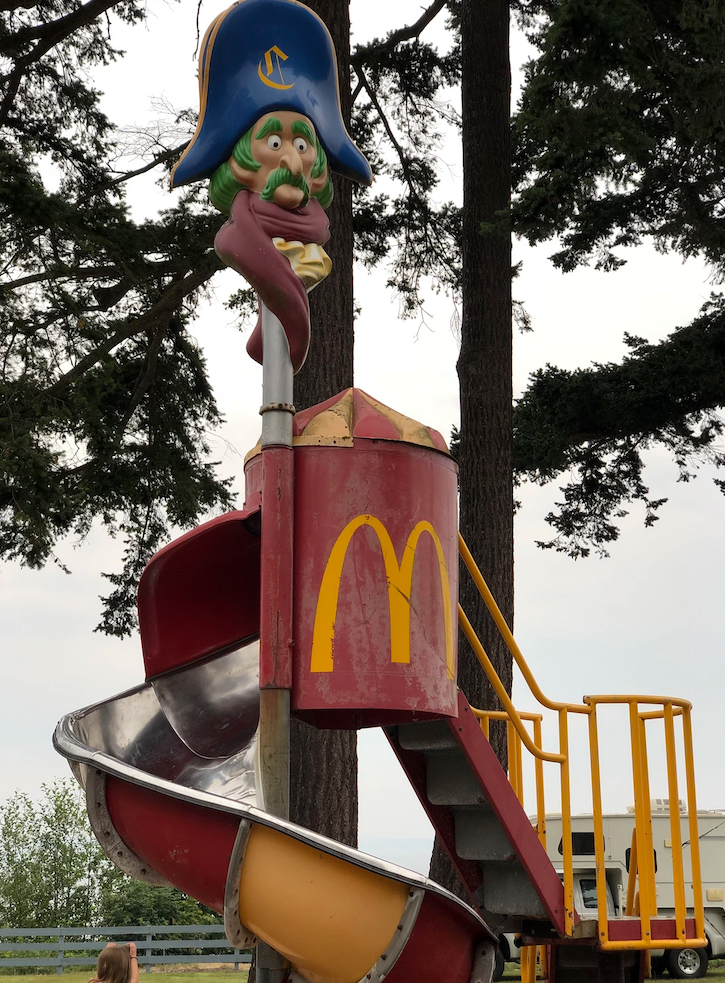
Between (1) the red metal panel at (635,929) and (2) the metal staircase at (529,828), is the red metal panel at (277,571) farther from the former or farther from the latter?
(1) the red metal panel at (635,929)

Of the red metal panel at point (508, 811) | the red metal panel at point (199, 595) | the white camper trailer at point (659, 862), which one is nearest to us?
the red metal panel at point (199, 595)

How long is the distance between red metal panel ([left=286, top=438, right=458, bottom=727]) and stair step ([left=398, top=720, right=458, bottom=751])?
0.81 m

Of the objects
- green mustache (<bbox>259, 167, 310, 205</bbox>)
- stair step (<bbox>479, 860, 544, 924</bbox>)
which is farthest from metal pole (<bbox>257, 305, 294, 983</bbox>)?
stair step (<bbox>479, 860, 544, 924</bbox>)

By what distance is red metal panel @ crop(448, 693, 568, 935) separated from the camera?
546cm

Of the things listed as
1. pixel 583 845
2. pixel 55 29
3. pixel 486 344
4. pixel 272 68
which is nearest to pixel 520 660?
pixel 272 68

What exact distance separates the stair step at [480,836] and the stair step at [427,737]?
49cm

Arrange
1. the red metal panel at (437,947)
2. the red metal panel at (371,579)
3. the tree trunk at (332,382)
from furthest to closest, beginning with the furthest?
1. the tree trunk at (332,382)
2. the red metal panel at (437,947)
3. the red metal panel at (371,579)

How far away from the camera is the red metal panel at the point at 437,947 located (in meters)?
4.61

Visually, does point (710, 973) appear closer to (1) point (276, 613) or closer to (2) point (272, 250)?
(1) point (276, 613)

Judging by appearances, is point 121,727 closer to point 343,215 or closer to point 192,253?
point 343,215

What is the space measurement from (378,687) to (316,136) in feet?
7.35

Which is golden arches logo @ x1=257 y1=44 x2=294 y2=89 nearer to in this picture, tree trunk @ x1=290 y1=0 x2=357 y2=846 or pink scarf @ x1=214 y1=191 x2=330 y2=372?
pink scarf @ x1=214 y1=191 x2=330 y2=372

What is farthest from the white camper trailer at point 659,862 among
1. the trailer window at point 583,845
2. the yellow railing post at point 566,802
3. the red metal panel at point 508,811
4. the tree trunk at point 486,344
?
the red metal panel at point 508,811

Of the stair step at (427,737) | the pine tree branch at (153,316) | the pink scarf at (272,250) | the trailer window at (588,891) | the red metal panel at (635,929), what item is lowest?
the trailer window at (588,891)
